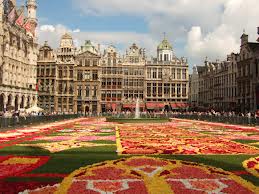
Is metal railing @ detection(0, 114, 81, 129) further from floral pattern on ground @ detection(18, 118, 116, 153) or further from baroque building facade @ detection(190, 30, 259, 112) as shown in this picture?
baroque building facade @ detection(190, 30, 259, 112)

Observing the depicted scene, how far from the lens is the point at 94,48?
80188 millimetres

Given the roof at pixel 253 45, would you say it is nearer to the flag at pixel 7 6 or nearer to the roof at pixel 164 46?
the roof at pixel 164 46

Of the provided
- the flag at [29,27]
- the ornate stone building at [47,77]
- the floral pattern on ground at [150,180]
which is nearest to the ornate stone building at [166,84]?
the ornate stone building at [47,77]

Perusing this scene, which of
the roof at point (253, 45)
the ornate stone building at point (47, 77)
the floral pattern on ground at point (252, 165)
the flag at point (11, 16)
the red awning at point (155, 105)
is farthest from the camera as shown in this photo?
the red awning at point (155, 105)

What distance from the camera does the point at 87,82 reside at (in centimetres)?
7744

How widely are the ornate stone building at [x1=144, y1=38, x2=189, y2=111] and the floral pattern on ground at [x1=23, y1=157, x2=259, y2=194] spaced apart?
69.1 meters

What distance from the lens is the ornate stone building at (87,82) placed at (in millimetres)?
76750

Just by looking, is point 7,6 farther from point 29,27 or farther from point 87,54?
point 87,54

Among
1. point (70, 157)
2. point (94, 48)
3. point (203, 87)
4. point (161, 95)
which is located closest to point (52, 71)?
point (94, 48)

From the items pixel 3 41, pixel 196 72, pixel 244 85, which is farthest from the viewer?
pixel 196 72

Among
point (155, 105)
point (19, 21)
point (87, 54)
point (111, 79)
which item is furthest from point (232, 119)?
point (87, 54)

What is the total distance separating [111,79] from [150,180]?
71.4 m

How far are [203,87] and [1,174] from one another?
7890 cm

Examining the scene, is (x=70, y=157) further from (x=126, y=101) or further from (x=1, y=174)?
(x=126, y=101)
